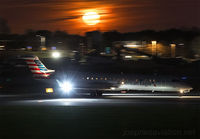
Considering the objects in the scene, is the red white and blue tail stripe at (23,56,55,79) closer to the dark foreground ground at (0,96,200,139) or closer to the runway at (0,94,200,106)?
the runway at (0,94,200,106)

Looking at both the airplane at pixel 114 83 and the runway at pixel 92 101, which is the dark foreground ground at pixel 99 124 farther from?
the airplane at pixel 114 83

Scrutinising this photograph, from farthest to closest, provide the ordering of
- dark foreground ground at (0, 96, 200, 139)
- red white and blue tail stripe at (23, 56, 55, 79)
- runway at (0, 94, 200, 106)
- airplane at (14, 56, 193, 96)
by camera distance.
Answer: red white and blue tail stripe at (23, 56, 55, 79)
airplane at (14, 56, 193, 96)
runway at (0, 94, 200, 106)
dark foreground ground at (0, 96, 200, 139)

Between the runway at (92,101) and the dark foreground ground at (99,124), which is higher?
the runway at (92,101)

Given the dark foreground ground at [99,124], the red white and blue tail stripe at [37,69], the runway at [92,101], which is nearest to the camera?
the dark foreground ground at [99,124]

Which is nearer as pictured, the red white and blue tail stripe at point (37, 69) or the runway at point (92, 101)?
the runway at point (92, 101)

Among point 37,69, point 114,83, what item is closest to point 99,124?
point 114,83

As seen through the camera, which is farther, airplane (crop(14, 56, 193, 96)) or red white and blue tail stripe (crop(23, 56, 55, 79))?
red white and blue tail stripe (crop(23, 56, 55, 79))

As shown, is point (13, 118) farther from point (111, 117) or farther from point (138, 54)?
point (138, 54)

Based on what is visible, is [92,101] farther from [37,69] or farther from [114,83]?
[37,69]

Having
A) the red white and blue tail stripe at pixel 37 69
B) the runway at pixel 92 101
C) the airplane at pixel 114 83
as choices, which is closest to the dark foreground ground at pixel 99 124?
the runway at pixel 92 101

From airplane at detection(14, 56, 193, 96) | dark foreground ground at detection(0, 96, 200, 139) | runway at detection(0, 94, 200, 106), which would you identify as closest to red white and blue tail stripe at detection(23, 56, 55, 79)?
airplane at detection(14, 56, 193, 96)

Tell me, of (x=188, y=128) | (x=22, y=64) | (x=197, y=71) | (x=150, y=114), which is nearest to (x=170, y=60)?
(x=197, y=71)

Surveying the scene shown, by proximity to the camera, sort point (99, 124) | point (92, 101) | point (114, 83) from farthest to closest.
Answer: point (114, 83) → point (92, 101) → point (99, 124)

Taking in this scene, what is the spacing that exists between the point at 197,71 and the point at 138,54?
2321 centimetres
